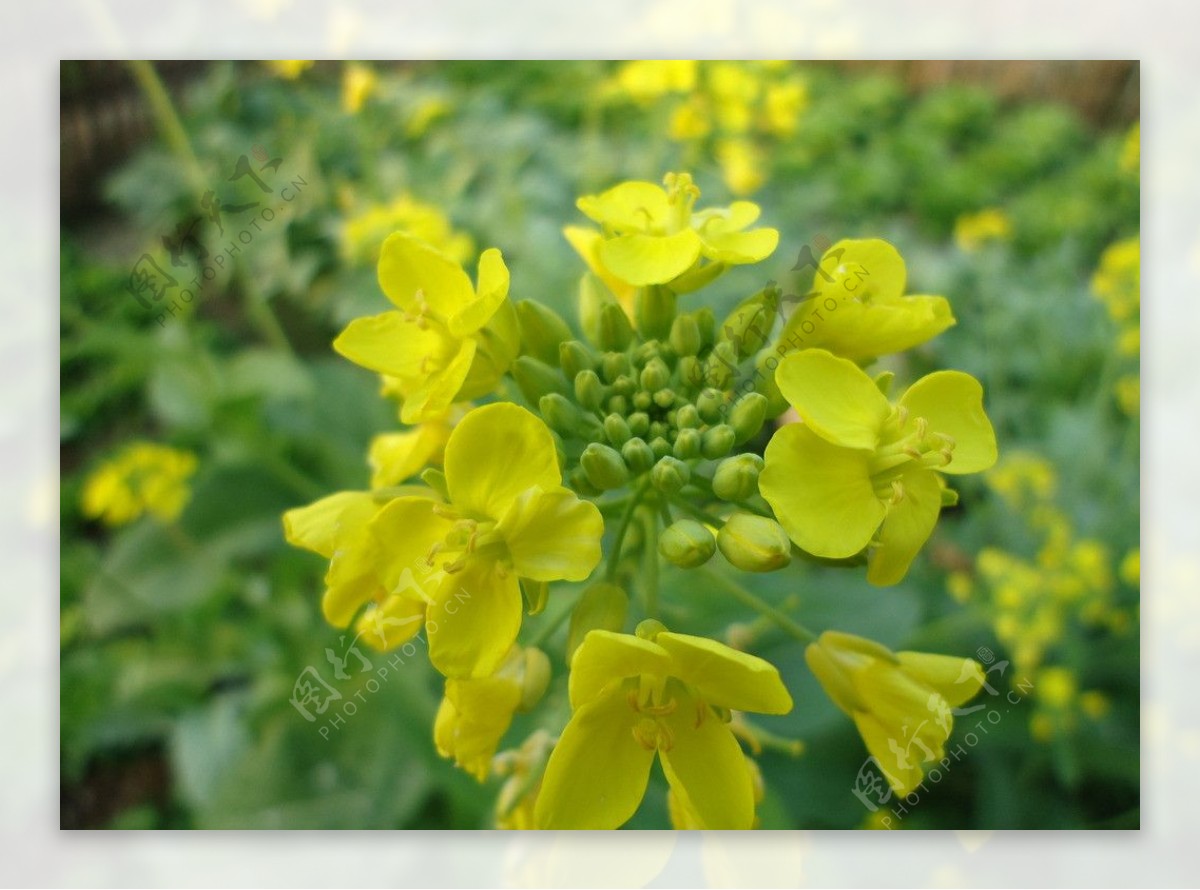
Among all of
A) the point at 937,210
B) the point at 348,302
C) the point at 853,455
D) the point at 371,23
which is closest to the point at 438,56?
the point at 371,23

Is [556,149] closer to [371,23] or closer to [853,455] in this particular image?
[371,23]

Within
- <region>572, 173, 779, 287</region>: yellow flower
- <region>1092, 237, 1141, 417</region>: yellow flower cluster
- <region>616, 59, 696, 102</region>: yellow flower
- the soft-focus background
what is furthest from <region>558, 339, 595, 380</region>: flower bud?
<region>1092, 237, 1141, 417</region>: yellow flower cluster

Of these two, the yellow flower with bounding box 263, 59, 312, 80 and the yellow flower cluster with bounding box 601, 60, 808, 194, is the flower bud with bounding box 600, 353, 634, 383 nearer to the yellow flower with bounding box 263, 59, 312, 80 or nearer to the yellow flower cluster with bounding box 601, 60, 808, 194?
the yellow flower cluster with bounding box 601, 60, 808, 194

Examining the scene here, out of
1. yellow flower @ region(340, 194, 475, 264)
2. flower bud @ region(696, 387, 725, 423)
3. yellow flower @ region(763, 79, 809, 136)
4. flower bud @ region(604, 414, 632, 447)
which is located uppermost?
yellow flower @ region(763, 79, 809, 136)

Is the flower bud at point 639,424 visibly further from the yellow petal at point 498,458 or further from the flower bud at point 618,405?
the yellow petal at point 498,458

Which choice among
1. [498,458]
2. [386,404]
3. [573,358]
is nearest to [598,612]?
[498,458]

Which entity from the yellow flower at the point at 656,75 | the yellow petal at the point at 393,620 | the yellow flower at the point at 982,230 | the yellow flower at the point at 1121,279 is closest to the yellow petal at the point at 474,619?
the yellow petal at the point at 393,620
